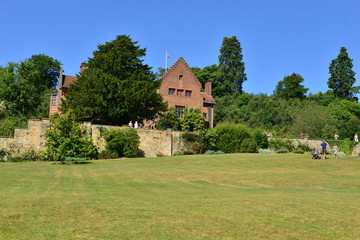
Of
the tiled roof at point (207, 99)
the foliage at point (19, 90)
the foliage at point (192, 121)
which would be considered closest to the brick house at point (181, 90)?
the tiled roof at point (207, 99)

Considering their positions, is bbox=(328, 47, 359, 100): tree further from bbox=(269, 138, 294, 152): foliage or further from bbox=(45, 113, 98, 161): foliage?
bbox=(45, 113, 98, 161): foliage

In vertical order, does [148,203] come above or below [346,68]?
below

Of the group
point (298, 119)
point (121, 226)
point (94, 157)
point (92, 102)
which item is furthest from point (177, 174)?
point (298, 119)

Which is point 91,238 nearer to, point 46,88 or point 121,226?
point 121,226

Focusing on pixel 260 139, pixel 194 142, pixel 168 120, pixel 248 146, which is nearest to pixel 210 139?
pixel 194 142

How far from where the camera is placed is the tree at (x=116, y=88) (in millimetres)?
42531

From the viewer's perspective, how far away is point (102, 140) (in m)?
40.1

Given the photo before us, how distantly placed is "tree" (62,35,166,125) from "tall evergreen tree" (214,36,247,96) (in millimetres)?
48727

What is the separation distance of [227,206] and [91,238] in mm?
4845

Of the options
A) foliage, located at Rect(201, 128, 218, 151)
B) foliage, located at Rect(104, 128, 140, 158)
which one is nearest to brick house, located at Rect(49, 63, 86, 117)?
foliage, located at Rect(104, 128, 140, 158)

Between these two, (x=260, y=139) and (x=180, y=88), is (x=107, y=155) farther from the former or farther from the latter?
(x=180, y=88)

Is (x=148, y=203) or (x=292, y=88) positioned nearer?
(x=148, y=203)

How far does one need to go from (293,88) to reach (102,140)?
6275cm

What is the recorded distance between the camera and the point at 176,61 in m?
59.8
